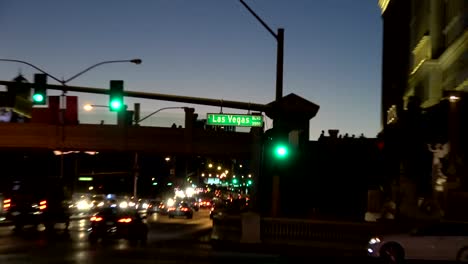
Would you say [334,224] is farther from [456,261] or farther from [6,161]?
[6,161]

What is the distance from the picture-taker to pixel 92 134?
55.3 m

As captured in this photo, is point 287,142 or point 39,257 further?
point 287,142

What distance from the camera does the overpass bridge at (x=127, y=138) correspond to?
54.9 metres

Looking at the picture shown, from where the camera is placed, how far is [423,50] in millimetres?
52281

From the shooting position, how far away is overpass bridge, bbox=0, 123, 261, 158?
54.9 metres

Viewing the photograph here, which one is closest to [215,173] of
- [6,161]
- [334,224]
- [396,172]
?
[6,161]

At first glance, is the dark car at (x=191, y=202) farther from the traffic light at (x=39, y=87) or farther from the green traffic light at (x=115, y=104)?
the green traffic light at (x=115, y=104)

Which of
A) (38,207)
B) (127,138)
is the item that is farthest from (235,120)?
(127,138)

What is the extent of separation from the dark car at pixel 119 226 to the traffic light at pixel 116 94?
7.06 m

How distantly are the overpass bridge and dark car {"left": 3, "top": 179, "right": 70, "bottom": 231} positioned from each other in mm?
3822

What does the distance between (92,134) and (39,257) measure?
107 feet

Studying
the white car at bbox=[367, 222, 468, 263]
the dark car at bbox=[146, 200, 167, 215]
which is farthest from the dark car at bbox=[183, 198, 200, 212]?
the white car at bbox=[367, 222, 468, 263]

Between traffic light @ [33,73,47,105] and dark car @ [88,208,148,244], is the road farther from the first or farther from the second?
traffic light @ [33,73,47,105]

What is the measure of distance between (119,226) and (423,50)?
88.8ft
